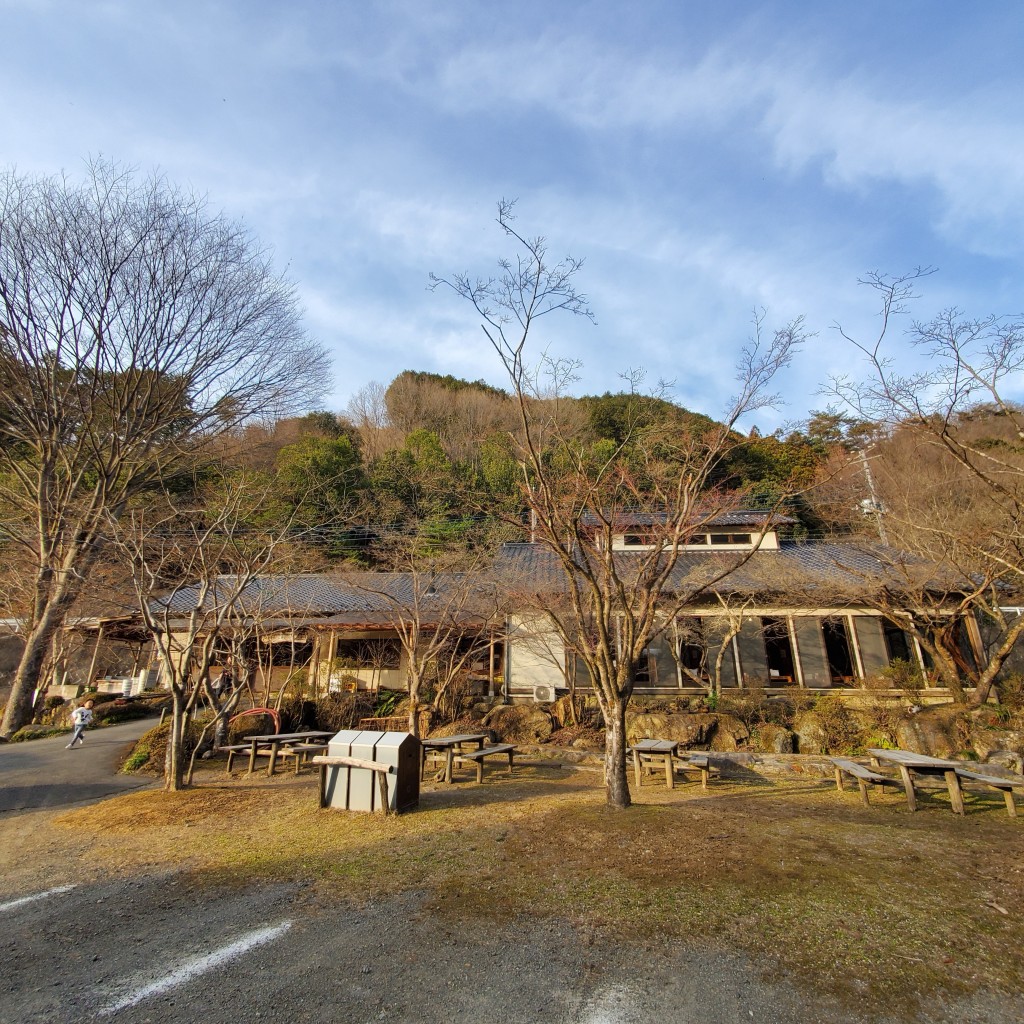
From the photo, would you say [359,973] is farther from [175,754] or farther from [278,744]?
[278,744]

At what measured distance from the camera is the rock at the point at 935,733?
32.5 feet

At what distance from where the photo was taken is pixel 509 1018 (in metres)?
2.61

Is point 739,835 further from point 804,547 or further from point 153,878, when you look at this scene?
point 804,547

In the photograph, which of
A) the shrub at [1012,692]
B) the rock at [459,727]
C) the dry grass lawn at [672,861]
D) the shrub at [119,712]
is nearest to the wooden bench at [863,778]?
the dry grass lawn at [672,861]

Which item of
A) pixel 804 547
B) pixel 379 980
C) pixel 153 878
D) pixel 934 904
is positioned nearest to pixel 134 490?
pixel 153 878

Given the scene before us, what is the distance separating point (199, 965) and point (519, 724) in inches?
365

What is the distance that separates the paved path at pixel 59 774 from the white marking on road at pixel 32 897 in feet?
12.6

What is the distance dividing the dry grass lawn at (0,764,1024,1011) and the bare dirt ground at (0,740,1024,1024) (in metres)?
0.03

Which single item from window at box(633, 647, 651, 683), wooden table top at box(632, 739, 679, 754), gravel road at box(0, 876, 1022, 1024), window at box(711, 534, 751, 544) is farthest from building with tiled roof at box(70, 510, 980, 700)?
gravel road at box(0, 876, 1022, 1024)

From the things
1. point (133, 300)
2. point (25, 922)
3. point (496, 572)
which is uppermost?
point (133, 300)

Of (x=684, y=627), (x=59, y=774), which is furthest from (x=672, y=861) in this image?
(x=59, y=774)

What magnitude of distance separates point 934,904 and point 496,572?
10.7 metres

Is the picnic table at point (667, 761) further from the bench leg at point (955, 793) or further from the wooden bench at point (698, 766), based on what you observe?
the bench leg at point (955, 793)

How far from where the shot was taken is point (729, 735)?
423 inches
